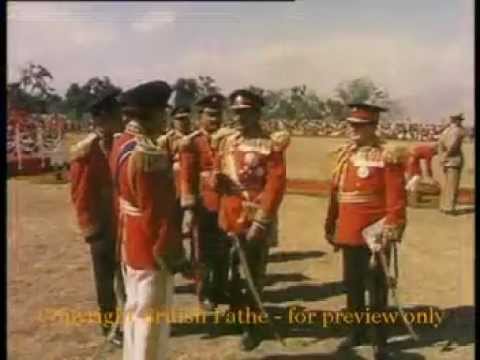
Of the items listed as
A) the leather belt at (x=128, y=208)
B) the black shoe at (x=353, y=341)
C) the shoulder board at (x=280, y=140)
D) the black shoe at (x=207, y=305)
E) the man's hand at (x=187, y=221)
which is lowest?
the black shoe at (x=353, y=341)

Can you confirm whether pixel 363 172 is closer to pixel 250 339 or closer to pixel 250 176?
pixel 250 176

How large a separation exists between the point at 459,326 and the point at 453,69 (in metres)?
0.54

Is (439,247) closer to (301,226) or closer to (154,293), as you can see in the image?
(301,226)

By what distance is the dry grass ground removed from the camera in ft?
6.21

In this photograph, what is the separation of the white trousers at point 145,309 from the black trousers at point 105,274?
28 mm

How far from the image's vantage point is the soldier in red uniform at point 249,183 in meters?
1.89

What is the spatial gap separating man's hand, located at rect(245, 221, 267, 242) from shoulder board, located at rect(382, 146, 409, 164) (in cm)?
29

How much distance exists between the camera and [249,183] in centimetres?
191

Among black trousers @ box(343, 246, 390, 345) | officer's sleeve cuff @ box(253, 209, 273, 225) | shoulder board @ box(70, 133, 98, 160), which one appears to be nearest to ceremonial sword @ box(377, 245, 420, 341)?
black trousers @ box(343, 246, 390, 345)

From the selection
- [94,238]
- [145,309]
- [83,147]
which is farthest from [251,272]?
[83,147]

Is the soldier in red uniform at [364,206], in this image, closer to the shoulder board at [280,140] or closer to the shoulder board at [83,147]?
the shoulder board at [280,140]

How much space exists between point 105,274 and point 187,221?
0.68 feet

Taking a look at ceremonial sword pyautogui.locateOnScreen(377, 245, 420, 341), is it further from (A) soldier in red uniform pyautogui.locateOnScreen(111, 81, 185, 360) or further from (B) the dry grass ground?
(A) soldier in red uniform pyautogui.locateOnScreen(111, 81, 185, 360)


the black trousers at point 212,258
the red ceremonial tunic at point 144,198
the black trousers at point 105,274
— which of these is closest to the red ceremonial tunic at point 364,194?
the black trousers at point 212,258
